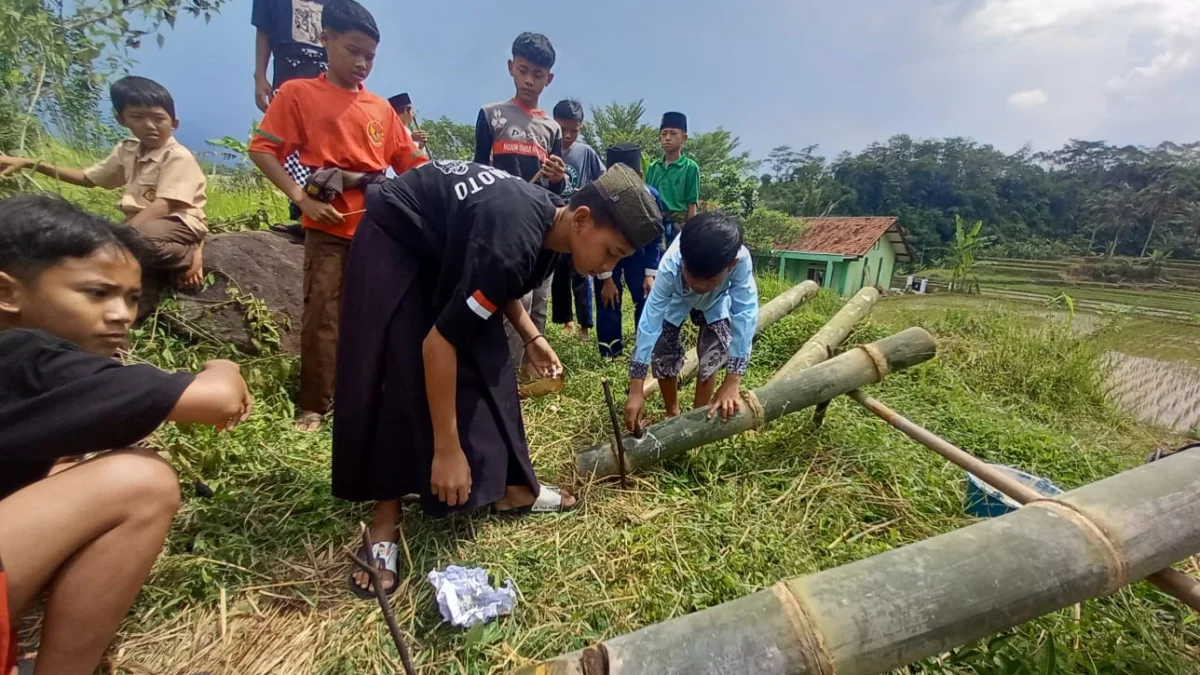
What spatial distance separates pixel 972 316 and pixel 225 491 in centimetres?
779

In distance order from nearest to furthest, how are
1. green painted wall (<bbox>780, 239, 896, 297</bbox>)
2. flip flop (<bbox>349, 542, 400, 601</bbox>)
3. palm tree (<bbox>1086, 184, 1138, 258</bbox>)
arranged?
flip flop (<bbox>349, 542, 400, 601</bbox>) → green painted wall (<bbox>780, 239, 896, 297</bbox>) → palm tree (<bbox>1086, 184, 1138, 258</bbox>)

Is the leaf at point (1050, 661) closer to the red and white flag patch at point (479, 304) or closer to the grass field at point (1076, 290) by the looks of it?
the red and white flag patch at point (479, 304)

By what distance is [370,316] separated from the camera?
1.90 metres

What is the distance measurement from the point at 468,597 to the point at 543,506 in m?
0.64

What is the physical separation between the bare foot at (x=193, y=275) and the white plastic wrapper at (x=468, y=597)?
99.6 inches

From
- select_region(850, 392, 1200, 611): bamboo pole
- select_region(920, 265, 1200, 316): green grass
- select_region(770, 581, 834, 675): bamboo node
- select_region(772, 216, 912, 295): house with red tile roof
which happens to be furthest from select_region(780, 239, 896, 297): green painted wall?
select_region(770, 581, 834, 675): bamboo node

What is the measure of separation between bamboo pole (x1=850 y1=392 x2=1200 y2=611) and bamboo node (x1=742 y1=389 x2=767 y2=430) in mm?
588

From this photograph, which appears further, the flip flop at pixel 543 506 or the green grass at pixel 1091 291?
the green grass at pixel 1091 291

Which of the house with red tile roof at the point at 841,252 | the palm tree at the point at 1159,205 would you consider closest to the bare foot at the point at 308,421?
the house with red tile roof at the point at 841,252

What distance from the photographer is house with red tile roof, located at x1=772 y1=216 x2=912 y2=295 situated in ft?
83.9

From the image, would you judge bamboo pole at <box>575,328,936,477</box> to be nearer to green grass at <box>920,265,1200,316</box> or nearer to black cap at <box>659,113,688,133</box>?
black cap at <box>659,113,688,133</box>

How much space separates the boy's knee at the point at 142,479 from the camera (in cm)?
124

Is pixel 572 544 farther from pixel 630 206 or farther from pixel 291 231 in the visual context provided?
pixel 291 231

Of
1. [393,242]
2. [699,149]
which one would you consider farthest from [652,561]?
[699,149]
